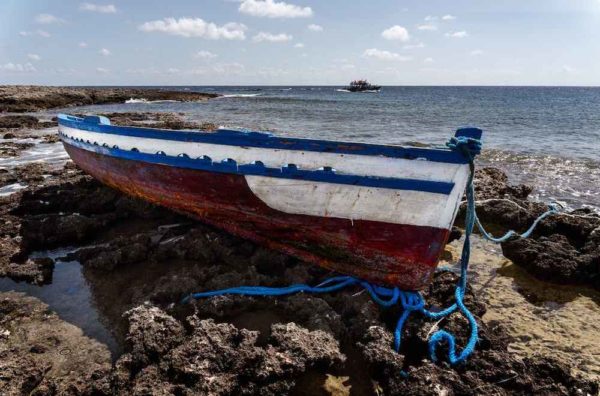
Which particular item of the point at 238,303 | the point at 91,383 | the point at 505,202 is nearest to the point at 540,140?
the point at 505,202

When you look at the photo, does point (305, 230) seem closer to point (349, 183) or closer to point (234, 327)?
point (349, 183)

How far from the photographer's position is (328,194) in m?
4.02

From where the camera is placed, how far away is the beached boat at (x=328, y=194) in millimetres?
3648

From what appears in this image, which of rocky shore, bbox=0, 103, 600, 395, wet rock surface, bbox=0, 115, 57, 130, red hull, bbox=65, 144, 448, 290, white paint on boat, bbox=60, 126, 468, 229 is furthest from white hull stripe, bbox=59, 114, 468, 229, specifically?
wet rock surface, bbox=0, 115, 57, 130

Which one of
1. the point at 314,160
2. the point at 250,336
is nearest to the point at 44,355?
the point at 250,336

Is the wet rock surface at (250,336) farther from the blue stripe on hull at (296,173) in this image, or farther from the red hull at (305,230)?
the blue stripe on hull at (296,173)

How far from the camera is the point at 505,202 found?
21.2 feet

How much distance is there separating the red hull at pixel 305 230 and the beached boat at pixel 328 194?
0.01 meters

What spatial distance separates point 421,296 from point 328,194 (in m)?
1.42

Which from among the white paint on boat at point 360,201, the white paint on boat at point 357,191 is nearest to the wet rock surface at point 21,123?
the white paint on boat at point 357,191

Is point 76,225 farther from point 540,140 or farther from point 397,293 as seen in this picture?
point 540,140

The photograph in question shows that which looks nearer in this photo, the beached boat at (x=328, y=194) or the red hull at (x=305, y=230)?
the beached boat at (x=328, y=194)

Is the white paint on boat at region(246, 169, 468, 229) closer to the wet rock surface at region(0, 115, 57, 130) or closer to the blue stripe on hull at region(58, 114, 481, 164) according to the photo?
the blue stripe on hull at region(58, 114, 481, 164)

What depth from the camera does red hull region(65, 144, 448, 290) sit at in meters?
3.86
